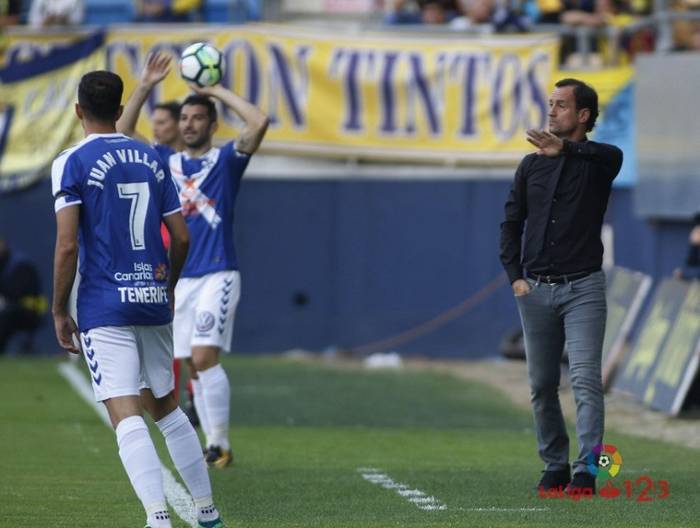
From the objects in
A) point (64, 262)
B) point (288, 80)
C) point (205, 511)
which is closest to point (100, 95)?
point (64, 262)

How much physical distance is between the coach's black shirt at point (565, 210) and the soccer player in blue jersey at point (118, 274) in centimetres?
249

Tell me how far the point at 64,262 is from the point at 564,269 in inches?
122

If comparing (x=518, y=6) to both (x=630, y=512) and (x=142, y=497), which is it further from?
(x=142, y=497)

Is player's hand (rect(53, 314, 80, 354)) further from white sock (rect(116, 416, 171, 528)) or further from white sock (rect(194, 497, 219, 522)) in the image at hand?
white sock (rect(194, 497, 219, 522))

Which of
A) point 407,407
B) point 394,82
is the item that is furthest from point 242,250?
point 407,407

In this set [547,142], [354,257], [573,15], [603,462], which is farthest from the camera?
[354,257]

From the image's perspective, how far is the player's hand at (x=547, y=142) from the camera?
871 cm

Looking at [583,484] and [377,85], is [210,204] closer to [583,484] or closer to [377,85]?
[583,484]

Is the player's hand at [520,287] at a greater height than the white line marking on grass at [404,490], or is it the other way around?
the player's hand at [520,287]

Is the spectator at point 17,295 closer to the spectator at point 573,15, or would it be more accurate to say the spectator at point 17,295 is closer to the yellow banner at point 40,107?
the yellow banner at point 40,107

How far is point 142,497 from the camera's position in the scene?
705cm

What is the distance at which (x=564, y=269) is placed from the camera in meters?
9.07

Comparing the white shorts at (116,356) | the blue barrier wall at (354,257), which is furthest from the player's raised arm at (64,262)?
the blue barrier wall at (354,257)

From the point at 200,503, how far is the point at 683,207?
41.8 ft
